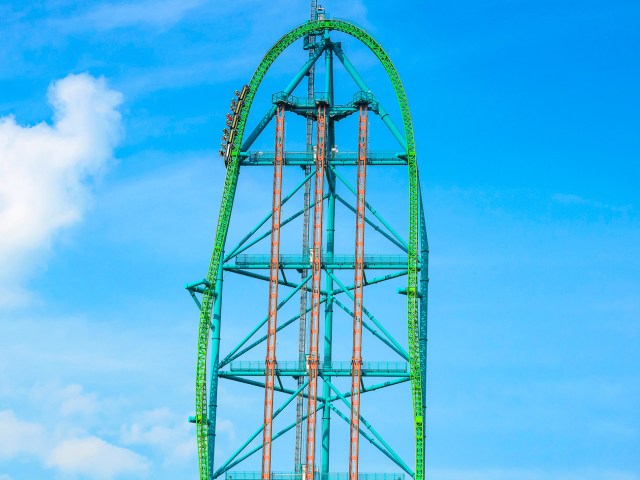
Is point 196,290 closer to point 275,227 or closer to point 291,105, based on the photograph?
point 275,227

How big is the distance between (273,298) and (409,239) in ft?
29.1

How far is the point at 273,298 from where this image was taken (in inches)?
3976

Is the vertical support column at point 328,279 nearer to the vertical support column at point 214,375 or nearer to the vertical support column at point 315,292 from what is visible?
the vertical support column at point 315,292

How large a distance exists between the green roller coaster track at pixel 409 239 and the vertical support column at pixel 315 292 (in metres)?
5.02

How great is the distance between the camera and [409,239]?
332ft

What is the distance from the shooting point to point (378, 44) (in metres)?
106

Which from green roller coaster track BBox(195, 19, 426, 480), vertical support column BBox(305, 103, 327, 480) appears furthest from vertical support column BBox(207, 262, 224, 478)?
vertical support column BBox(305, 103, 327, 480)

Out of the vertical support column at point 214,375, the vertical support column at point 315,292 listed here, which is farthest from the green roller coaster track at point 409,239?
the vertical support column at point 315,292

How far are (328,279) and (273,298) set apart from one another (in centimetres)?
370

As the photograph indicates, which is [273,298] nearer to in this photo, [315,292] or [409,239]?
[315,292]

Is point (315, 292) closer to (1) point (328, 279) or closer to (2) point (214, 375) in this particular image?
(1) point (328, 279)

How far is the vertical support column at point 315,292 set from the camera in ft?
322

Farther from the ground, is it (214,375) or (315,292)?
(315,292)

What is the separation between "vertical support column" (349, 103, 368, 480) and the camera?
97625 mm
